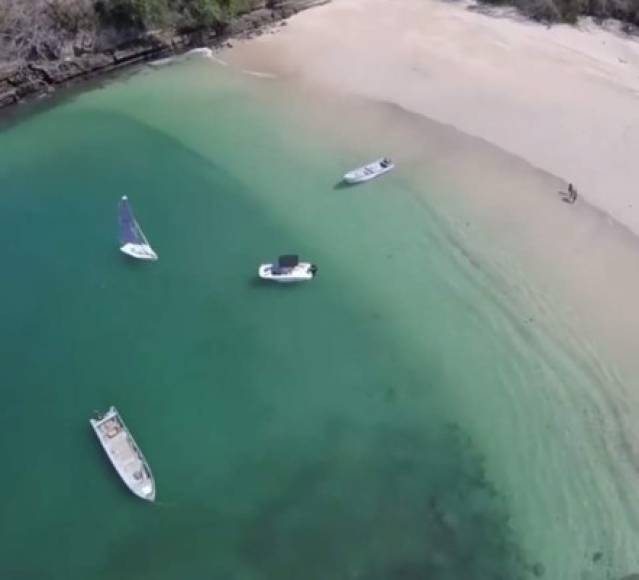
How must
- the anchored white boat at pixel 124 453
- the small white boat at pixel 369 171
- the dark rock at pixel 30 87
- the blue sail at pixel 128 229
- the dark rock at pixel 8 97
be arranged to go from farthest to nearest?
the dark rock at pixel 30 87 < the dark rock at pixel 8 97 < the small white boat at pixel 369 171 < the blue sail at pixel 128 229 < the anchored white boat at pixel 124 453

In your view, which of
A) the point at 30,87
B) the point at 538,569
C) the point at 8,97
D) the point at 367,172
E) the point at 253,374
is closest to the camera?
the point at 538,569

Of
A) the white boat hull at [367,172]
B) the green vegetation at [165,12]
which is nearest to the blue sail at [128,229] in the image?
the white boat hull at [367,172]

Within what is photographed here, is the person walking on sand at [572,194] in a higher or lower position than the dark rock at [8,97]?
lower

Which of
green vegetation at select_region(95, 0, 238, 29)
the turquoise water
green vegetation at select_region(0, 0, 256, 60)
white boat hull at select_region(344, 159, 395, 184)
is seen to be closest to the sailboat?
the turquoise water

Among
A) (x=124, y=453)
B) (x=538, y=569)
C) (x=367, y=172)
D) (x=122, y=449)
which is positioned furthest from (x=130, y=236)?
(x=538, y=569)

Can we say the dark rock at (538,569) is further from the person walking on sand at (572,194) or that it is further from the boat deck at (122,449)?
the person walking on sand at (572,194)

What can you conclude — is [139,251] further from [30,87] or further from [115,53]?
[115,53]
